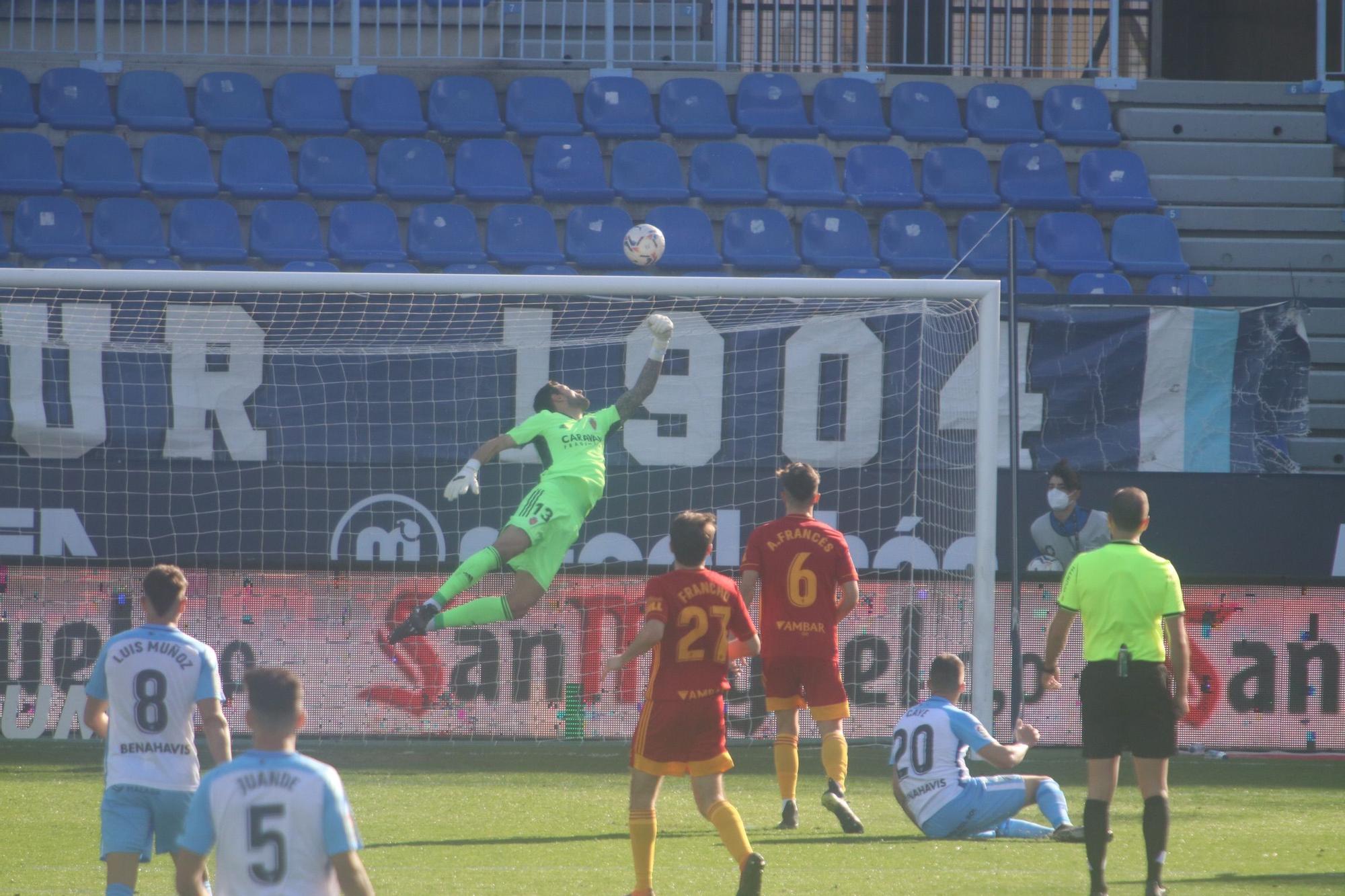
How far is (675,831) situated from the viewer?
6.68 meters

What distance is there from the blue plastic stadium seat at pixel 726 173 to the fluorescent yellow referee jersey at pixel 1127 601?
749cm

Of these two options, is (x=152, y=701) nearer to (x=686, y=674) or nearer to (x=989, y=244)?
(x=686, y=674)

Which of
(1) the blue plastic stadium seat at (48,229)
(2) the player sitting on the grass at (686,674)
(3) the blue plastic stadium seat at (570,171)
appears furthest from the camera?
(3) the blue plastic stadium seat at (570,171)

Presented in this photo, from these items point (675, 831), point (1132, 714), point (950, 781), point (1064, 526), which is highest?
point (1064, 526)

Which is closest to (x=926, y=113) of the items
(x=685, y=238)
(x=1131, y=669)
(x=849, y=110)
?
(x=849, y=110)

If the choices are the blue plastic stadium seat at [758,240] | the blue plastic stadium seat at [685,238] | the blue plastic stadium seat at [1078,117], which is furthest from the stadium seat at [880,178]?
the blue plastic stadium seat at [1078,117]

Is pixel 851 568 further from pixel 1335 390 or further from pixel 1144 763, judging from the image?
pixel 1335 390

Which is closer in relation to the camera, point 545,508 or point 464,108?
point 545,508

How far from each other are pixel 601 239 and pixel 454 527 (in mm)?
3227

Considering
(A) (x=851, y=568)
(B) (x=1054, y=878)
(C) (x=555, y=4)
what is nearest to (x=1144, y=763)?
(B) (x=1054, y=878)

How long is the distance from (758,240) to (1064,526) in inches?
155

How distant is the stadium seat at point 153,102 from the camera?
12.6 m

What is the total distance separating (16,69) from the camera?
Result: 12812 millimetres

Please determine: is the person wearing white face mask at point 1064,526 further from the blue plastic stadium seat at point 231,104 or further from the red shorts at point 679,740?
the blue plastic stadium seat at point 231,104
